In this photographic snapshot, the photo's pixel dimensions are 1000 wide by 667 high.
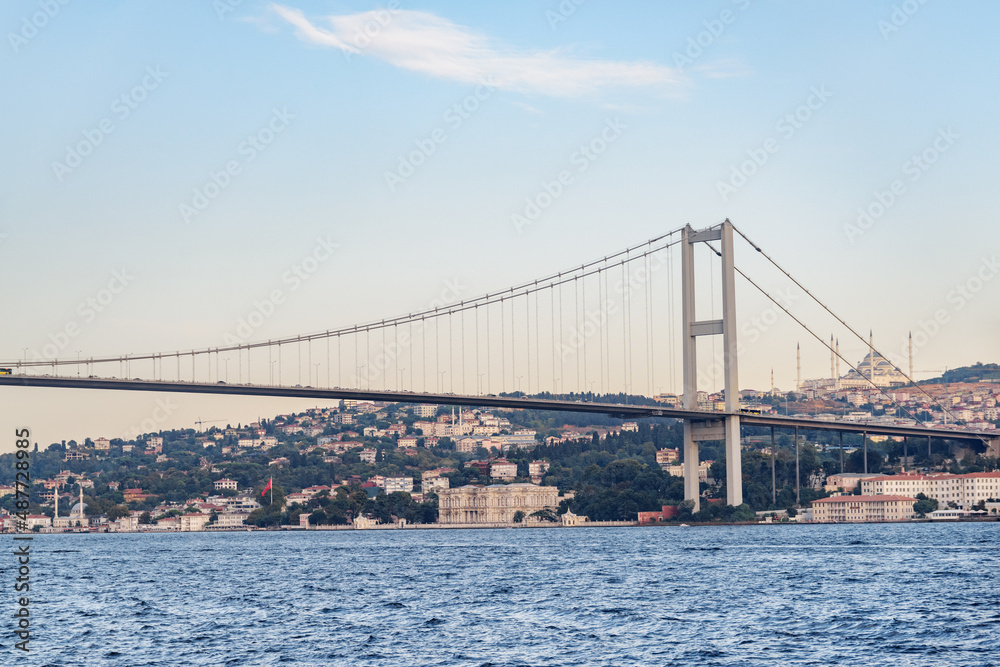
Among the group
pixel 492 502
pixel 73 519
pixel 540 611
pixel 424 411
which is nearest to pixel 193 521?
pixel 73 519

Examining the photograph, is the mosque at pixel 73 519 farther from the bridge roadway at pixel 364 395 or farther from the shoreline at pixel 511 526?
the bridge roadway at pixel 364 395

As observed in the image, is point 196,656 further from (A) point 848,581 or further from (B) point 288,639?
(A) point 848,581

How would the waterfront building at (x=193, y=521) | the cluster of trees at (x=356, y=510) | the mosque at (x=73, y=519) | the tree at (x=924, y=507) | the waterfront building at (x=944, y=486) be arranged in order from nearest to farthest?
1. the tree at (x=924, y=507)
2. the waterfront building at (x=944, y=486)
3. the cluster of trees at (x=356, y=510)
4. the waterfront building at (x=193, y=521)
5. the mosque at (x=73, y=519)

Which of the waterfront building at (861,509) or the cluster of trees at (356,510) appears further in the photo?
the cluster of trees at (356,510)

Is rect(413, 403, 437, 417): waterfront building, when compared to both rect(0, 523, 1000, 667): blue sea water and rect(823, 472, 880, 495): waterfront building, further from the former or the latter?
rect(0, 523, 1000, 667): blue sea water

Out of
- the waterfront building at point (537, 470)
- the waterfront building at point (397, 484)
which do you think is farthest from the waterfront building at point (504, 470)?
the waterfront building at point (397, 484)

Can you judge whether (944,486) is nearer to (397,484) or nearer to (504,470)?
(504,470)
